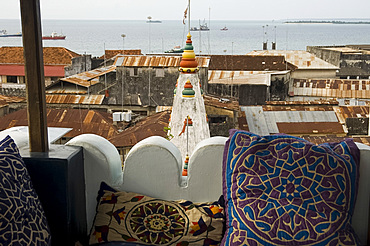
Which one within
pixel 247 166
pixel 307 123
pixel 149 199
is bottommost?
pixel 307 123

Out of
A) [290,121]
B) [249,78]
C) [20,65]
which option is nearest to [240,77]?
[249,78]

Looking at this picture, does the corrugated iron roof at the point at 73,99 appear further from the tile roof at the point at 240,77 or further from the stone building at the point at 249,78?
the tile roof at the point at 240,77

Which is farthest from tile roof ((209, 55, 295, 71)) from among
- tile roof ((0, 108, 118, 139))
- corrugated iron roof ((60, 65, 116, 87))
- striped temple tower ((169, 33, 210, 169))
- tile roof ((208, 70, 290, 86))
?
striped temple tower ((169, 33, 210, 169))

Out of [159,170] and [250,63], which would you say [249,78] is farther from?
[159,170]

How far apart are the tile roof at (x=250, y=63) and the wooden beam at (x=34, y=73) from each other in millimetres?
14153

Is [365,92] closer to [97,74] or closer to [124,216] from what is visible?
[97,74]

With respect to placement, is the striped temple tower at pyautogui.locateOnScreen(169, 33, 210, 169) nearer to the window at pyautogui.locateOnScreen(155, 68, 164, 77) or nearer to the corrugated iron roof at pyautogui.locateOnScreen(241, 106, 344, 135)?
the corrugated iron roof at pyautogui.locateOnScreen(241, 106, 344, 135)

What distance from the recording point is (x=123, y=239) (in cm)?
189

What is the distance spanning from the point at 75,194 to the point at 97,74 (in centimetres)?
1237

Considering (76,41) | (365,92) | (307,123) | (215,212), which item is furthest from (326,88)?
(76,41)

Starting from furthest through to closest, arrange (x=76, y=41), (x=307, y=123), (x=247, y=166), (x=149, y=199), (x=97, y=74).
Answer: (x=76, y=41)
(x=97, y=74)
(x=307, y=123)
(x=149, y=199)
(x=247, y=166)

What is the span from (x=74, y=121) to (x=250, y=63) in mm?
9134

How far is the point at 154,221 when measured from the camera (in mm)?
1919

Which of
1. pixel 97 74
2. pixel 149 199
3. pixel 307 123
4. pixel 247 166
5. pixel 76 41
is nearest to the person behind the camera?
pixel 247 166
